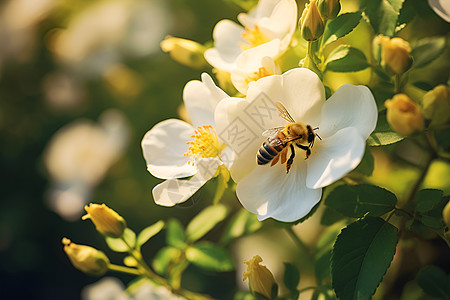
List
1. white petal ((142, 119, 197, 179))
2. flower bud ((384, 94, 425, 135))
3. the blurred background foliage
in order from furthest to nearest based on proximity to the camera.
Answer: the blurred background foliage → white petal ((142, 119, 197, 179)) → flower bud ((384, 94, 425, 135))

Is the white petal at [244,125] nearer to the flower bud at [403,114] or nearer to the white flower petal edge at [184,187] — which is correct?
the white flower petal edge at [184,187]

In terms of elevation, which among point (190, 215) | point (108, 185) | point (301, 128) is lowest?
point (190, 215)

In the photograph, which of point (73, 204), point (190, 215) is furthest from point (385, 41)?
point (73, 204)

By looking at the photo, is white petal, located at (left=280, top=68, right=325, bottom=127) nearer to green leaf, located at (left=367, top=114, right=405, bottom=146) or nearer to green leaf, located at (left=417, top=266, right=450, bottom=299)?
green leaf, located at (left=367, top=114, right=405, bottom=146)

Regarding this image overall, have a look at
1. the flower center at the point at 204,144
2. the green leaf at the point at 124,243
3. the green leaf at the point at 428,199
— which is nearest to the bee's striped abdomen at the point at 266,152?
the flower center at the point at 204,144

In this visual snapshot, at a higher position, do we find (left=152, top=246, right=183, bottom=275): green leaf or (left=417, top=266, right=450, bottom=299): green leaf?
(left=152, top=246, right=183, bottom=275): green leaf

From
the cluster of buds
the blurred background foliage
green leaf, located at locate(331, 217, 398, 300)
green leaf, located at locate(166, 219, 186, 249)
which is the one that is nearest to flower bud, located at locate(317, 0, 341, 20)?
the cluster of buds

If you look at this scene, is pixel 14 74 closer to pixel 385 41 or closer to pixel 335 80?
pixel 335 80
